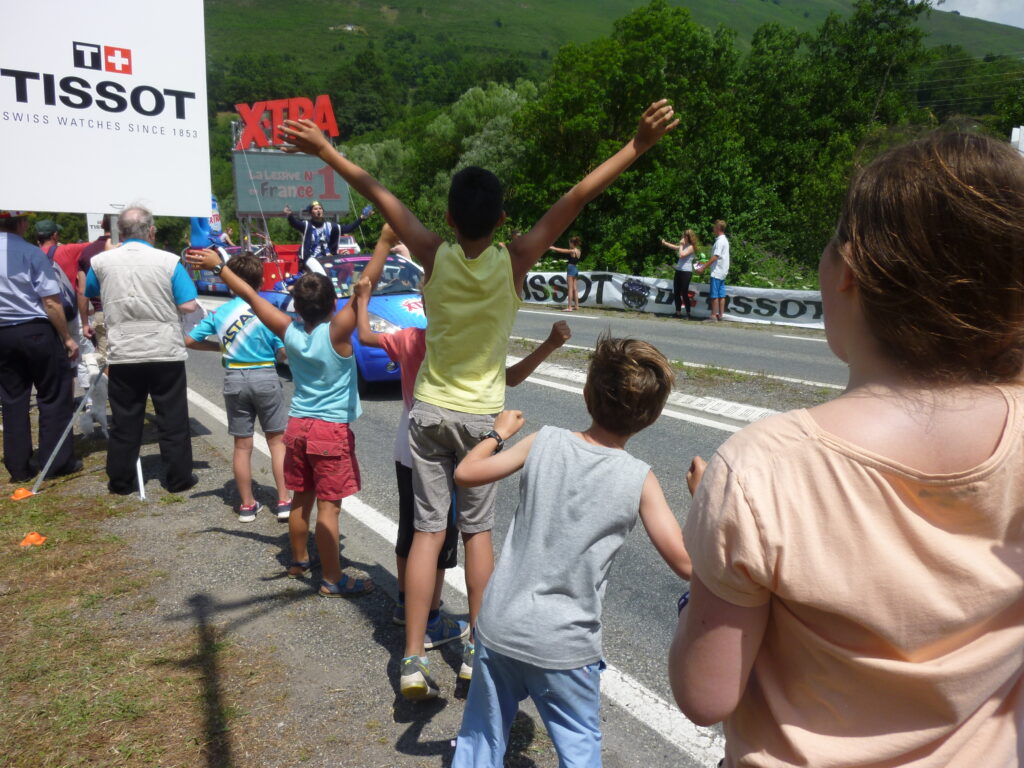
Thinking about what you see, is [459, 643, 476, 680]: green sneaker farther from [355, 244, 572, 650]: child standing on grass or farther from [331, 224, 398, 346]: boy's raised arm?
[331, 224, 398, 346]: boy's raised arm

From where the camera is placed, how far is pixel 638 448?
654 cm

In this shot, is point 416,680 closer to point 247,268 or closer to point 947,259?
point 947,259

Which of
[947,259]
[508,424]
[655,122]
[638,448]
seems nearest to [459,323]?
[508,424]

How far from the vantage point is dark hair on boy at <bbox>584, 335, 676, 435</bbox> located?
2.22 metres

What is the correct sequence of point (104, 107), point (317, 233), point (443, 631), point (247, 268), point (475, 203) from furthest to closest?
point (317, 233)
point (104, 107)
point (247, 268)
point (443, 631)
point (475, 203)

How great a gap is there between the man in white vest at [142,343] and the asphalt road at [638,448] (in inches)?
34.0

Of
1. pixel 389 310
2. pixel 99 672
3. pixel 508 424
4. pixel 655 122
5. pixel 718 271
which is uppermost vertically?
pixel 655 122

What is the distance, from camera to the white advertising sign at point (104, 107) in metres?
5.65

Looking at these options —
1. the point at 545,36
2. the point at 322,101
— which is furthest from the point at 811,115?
the point at 545,36

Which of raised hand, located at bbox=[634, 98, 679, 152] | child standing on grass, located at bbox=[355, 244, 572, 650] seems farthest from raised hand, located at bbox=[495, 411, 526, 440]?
raised hand, located at bbox=[634, 98, 679, 152]

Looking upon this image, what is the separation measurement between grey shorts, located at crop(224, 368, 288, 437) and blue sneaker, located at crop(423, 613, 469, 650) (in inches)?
88.9

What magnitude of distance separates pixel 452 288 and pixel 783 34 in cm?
5346

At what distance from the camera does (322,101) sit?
4578 centimetres

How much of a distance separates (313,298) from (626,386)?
2380 mm
